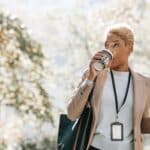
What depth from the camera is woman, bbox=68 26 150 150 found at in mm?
1884

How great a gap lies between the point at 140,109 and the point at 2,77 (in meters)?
3.24

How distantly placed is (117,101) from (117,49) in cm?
17

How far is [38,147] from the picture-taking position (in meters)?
4.97

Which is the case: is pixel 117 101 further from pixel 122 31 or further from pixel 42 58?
pixel 42 58

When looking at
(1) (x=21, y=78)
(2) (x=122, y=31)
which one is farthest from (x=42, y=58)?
(2) (x=122, y=31)

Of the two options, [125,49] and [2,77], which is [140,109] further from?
[2,77]

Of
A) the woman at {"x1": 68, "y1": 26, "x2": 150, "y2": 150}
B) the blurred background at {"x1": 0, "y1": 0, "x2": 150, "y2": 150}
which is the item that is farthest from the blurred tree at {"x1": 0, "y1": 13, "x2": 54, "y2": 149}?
the woman at {"x1": 68, "y1": 26, "x2": 150, "y2": 150}

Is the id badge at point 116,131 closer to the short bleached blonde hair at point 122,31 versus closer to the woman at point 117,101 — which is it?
the woman at point 117,101

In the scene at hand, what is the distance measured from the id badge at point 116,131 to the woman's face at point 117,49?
8.0 inches

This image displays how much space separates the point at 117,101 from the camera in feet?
6.31

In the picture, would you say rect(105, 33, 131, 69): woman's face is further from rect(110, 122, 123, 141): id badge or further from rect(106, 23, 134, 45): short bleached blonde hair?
rect(110, 122, 123, 141): id badge

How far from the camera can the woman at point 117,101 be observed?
188 centimetres

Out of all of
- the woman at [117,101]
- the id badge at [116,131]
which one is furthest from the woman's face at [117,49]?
the id badge at [116,131]

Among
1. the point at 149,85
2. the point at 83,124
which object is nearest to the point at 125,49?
the point at 149,85
